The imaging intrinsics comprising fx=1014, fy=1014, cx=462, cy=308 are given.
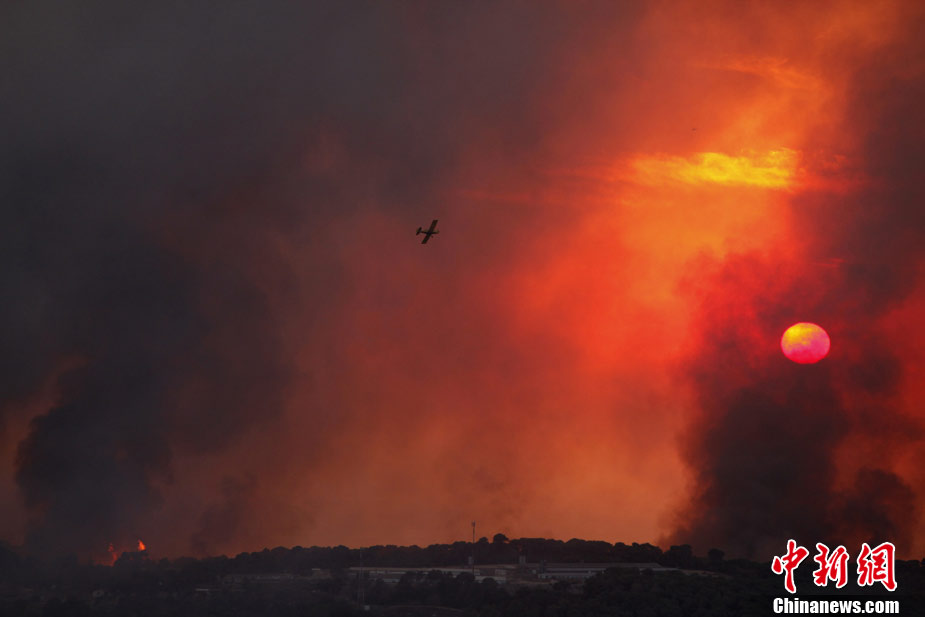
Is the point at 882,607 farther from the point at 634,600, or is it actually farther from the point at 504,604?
the point at 504,604

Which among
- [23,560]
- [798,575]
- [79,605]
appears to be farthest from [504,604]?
[23,560]

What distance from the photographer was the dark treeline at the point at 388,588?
309ft

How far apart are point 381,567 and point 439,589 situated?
625 inches

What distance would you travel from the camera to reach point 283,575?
11312cm

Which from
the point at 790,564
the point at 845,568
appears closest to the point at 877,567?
the point at 845,568

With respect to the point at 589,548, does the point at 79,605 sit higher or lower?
lower

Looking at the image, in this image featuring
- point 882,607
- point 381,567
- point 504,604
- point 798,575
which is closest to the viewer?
point 882,607

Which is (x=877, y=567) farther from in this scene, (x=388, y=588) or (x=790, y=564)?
→ (x=388, y=588)

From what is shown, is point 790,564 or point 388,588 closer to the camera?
point 790,564

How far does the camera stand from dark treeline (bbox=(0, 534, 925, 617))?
9431 cm

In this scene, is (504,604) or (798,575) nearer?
(504,604)

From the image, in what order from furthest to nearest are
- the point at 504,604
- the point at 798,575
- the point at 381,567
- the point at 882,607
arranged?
the point at 381,567
the point at 798,575
the point at 504,604
the point at 882,607

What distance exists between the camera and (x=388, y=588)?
104500 millimetres

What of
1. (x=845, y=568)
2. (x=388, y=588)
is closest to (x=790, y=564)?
(x=845, y=568)
